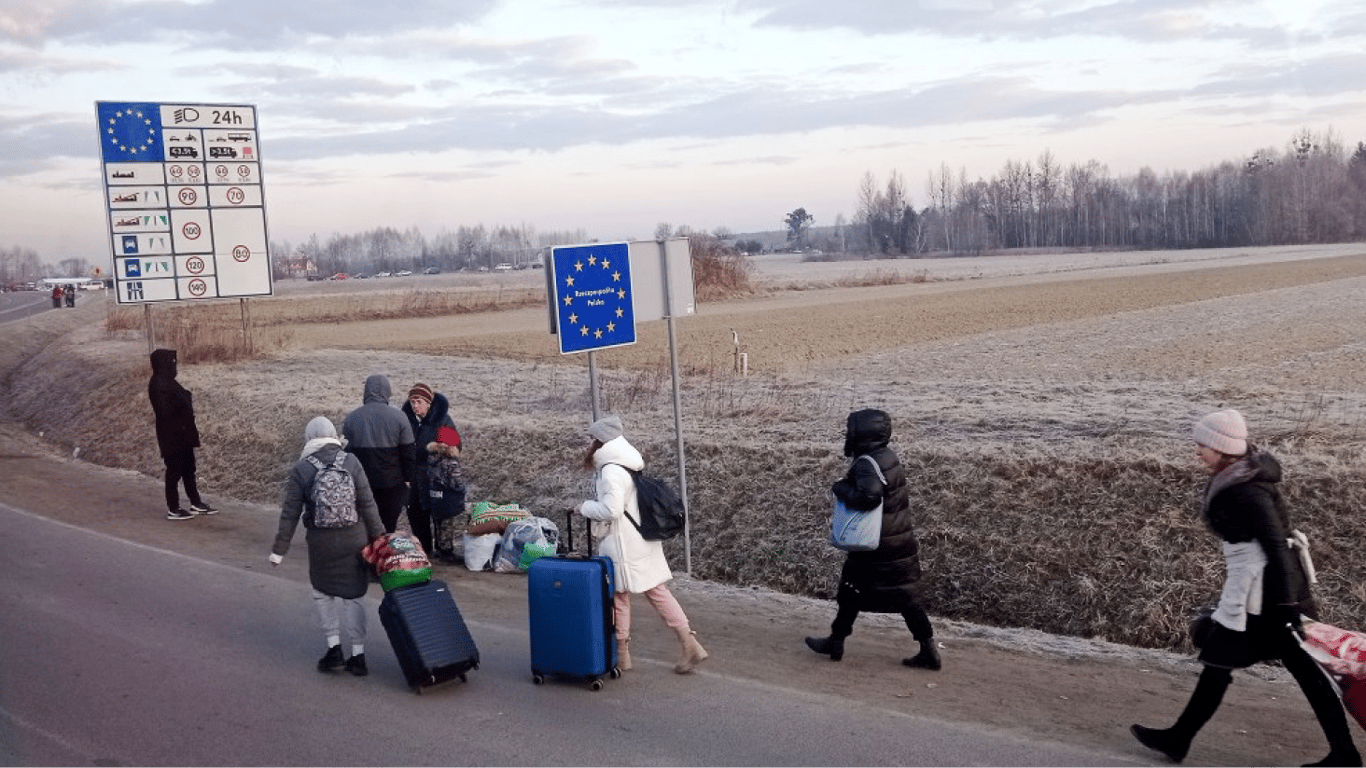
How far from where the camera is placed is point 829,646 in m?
8.12

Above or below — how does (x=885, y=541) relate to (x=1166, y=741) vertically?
above

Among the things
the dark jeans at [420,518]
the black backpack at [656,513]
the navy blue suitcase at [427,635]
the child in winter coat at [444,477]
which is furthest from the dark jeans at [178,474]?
the black backpack at [656,513]

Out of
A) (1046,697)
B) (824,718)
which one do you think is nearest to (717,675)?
(824,718)

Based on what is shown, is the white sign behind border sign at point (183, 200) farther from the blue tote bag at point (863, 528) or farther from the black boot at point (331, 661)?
the blue tote bag at point (863, 528)

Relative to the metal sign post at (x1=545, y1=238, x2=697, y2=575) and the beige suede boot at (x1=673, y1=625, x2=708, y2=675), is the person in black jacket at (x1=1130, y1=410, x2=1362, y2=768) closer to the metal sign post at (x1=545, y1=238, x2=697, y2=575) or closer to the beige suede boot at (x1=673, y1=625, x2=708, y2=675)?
the beige suede boot at (x1=673, y1=625, x2=708, y2=675)

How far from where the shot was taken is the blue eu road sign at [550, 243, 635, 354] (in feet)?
34.3

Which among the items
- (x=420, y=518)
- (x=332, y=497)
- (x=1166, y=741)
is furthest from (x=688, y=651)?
(x=420, y=518)

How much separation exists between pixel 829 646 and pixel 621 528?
168 cm

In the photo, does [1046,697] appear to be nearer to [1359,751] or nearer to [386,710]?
[1359,751]

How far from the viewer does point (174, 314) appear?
35.4 metres

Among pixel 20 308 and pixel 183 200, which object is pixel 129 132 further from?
pixel 20 308

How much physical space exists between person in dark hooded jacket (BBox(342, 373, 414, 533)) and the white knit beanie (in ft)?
21.5

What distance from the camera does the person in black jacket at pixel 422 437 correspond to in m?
11.3

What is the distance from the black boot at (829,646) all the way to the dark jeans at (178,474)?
27.4ft
